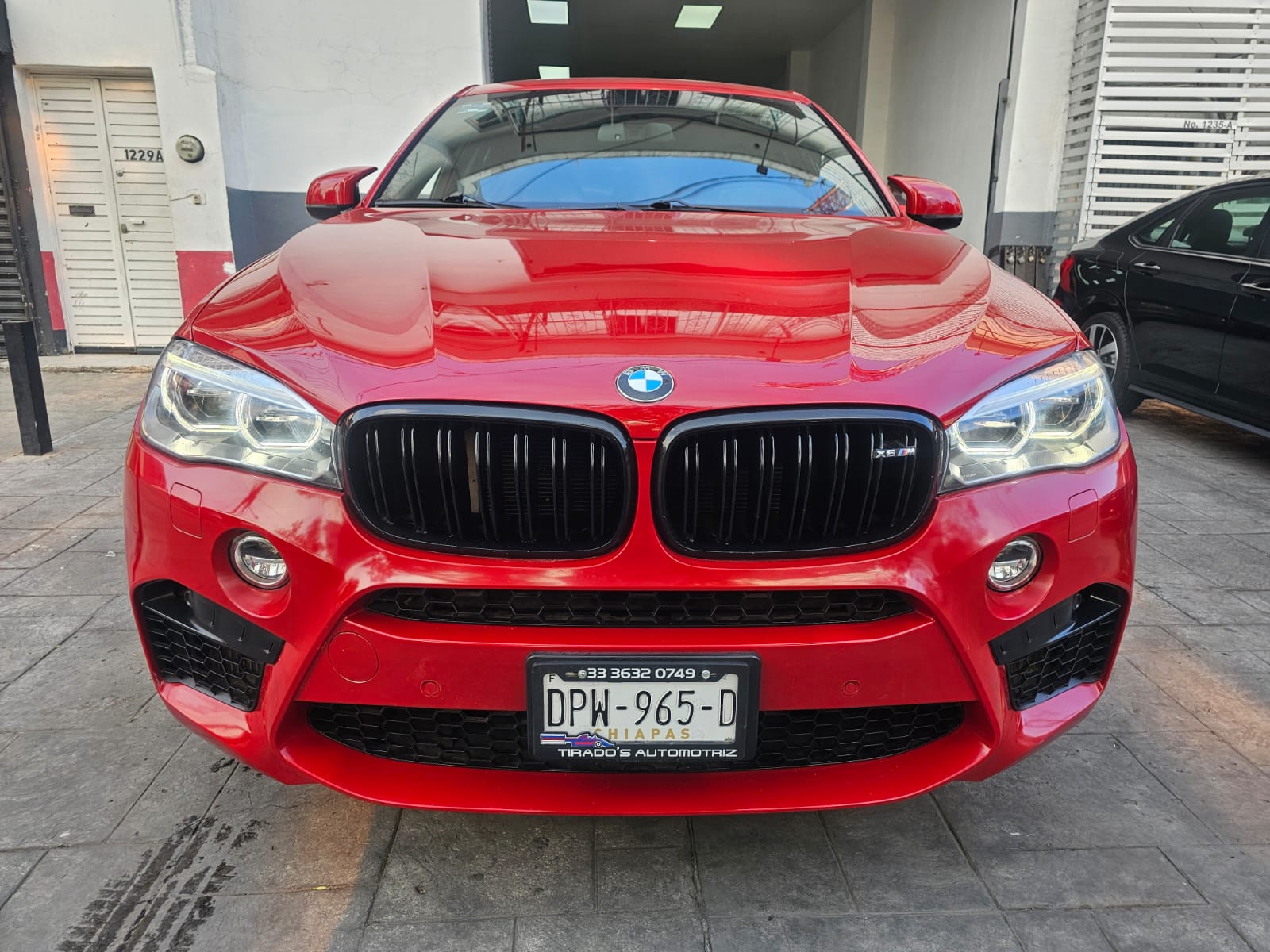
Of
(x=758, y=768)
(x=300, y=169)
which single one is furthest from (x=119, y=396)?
(x=758, y=768)

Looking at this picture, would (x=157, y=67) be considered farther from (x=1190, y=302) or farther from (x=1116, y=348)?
(x=1190, y=302)

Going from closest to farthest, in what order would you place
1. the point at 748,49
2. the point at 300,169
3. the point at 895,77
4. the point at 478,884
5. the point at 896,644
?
the point at 896,644 < the point at 478,884 < the point at 300,169 < the point at 895,77 < the point at 748,49

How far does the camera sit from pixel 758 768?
5.27ft

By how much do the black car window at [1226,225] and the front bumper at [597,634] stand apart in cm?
412

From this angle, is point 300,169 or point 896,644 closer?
point 896,644

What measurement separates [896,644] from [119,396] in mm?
6340

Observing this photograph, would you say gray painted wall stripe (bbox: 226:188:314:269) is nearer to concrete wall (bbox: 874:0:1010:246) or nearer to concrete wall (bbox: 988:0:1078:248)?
concrete wall (bbox: 988:0:1078:248)

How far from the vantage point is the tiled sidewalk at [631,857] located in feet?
5.45

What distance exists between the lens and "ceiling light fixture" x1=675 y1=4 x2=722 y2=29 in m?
14.6

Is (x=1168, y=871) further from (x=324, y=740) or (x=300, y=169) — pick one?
(x=300, y=169)

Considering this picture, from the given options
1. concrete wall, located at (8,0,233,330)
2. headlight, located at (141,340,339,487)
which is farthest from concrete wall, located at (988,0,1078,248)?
headlight, located at (141,340,339,487)

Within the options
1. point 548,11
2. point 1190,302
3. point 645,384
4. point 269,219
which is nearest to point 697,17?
point 548,11

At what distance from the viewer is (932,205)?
9.52 ft

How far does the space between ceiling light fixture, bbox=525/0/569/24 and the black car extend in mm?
11143
